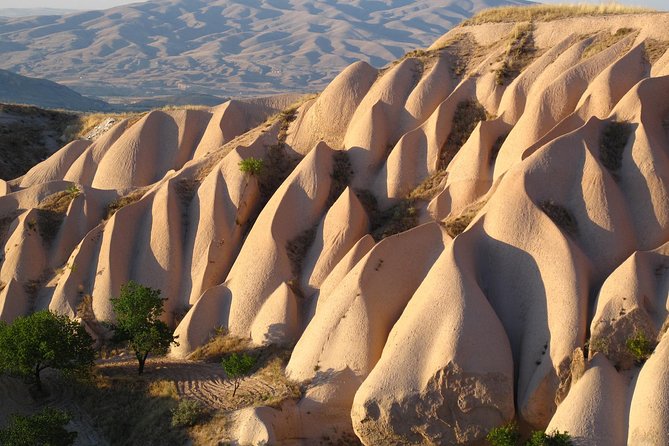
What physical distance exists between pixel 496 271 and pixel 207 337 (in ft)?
29.2

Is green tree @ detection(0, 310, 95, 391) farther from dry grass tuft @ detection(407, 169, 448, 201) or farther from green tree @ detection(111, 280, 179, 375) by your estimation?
dry grass tuft @ detection(407, 169, 448, 201)

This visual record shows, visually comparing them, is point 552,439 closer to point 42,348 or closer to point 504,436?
point 504,436

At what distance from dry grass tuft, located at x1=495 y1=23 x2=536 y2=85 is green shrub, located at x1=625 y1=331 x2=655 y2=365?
39.6ft

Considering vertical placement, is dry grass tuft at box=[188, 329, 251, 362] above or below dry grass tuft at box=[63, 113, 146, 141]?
below

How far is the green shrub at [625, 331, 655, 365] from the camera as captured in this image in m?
A: 17.8

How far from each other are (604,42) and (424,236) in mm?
10155

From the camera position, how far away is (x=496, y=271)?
20.7 meters

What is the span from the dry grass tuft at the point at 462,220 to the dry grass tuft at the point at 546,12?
33.0ft

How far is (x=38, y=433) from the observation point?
768 inches

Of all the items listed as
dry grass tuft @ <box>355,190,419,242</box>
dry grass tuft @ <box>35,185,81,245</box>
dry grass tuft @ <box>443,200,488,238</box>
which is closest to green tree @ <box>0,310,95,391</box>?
dry grass tuft @ <box>35,185,81,245</box>

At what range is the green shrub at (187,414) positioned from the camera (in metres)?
20.7

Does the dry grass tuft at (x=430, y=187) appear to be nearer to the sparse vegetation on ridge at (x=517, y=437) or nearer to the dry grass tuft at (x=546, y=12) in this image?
the dry grass tuft at (x=546, y=12)

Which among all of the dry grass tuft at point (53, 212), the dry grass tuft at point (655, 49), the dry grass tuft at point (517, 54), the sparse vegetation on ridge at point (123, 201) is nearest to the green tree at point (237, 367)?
the sparse vegetation on ridge at point (123, 201)

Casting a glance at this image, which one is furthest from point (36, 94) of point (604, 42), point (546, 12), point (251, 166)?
point (604, 42)
